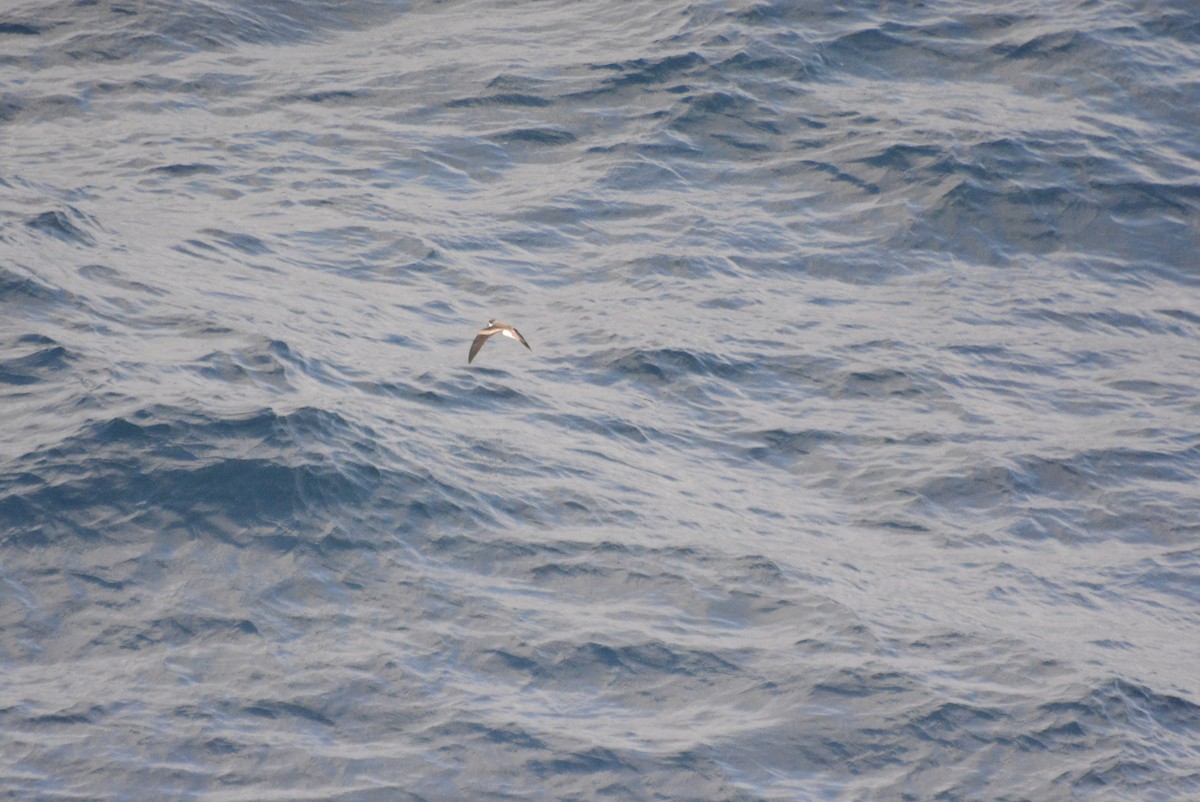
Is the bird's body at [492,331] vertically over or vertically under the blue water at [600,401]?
over

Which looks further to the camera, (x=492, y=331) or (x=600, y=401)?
(x=600, y=401)

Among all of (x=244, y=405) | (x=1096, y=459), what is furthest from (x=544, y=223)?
(x=1096, y=459)

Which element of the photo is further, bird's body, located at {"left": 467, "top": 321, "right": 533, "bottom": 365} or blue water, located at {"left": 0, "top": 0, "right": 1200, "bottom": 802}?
bird's body, located at {"left": 467, "top": 321, "right": 533, "bottom": 365}

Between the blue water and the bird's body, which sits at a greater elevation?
the bird's body

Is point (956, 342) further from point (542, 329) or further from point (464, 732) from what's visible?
point (464, 732)

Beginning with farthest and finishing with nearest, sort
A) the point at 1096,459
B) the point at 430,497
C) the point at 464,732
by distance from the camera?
1. the point at 1096,459
2. the point at 430,497
3. the point at 464,732

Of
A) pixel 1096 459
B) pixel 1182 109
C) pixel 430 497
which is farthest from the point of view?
pixel 1182 109

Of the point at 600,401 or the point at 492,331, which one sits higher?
the point at 492,331

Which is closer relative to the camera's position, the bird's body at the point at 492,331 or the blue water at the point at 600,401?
the blue water at the point at 600,401
